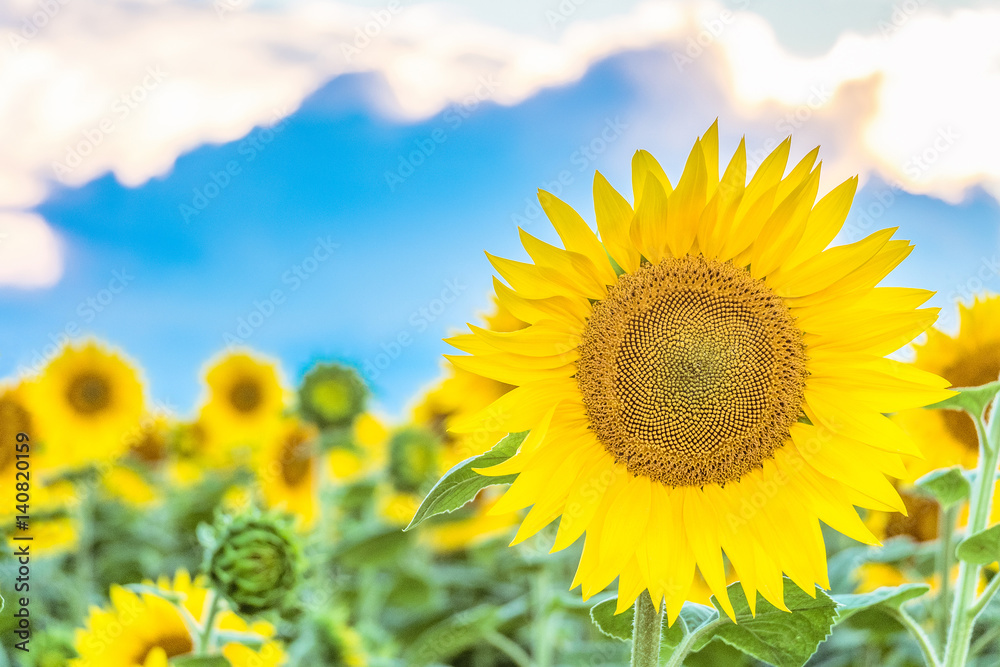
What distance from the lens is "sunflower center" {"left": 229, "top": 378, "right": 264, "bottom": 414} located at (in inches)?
178

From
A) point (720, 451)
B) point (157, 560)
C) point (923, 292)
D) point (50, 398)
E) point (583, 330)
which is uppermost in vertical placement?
point (50, 398)

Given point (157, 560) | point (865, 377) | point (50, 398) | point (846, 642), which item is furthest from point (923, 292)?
point (50, 398)

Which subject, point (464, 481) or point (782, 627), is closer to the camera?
point (464, 481)

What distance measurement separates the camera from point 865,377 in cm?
121

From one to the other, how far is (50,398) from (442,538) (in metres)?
2.14

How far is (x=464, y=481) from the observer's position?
1.15 m

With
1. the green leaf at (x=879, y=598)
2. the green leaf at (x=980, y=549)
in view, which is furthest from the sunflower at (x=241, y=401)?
the green leaf at (x=980, y=549)

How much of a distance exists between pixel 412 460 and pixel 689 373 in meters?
2.74

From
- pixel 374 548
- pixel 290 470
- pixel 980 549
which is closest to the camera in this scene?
pixel 980 549

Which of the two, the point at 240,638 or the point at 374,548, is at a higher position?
the point at 374,548

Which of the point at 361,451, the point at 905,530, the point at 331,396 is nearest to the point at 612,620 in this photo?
the point at 905,530

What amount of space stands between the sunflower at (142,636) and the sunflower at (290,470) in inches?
86.3

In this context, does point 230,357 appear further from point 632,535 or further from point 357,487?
point 632,535

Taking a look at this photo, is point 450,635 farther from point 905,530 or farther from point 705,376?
point 905,530
